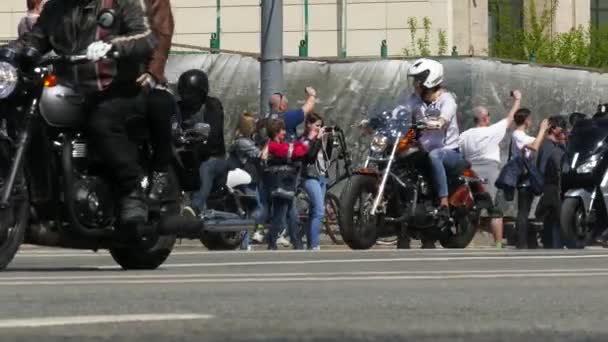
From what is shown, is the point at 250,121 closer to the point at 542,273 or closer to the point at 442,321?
the point at 542,273

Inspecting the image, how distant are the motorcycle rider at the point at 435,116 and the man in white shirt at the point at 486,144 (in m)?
3.15

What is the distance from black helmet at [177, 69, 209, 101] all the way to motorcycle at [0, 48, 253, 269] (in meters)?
2.17

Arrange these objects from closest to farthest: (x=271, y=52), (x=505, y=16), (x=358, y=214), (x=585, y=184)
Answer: (x=358, y=214) < (x=585, y=184) < (x=271, y=52) < (x=505, y=16)

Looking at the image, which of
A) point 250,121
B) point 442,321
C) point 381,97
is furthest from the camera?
point 381,97

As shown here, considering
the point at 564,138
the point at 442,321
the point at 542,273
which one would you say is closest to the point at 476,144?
the point at 564,138

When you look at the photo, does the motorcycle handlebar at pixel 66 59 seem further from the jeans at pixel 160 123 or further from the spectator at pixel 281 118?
the spectator at pixel 281 118

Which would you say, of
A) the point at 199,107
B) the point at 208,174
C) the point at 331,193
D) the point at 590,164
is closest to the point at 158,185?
the point at 199,107

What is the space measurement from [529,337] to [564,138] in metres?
15.9

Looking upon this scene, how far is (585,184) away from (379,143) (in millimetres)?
2448

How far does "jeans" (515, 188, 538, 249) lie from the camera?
22391 mm

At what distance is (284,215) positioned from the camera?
2072 cm

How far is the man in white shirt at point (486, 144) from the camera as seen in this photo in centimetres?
2231

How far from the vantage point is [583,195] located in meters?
20.1

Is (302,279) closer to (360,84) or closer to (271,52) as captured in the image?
(271,52)
